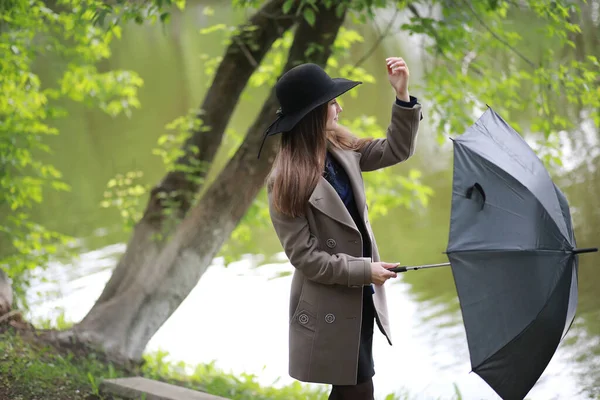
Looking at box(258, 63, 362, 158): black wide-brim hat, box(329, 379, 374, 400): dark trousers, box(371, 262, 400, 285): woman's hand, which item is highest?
box(258, 63, 362, 158): black wide-brim hat

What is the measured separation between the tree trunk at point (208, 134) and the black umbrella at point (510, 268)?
299 centimetres

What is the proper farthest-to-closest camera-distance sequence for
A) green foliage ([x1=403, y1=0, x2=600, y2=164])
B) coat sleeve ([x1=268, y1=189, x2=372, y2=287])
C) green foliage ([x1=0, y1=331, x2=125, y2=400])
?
green foliage ([x1=403, y1=0, x2=600, y2=164]) < green foliage ([x1=0, y1=331, x2=125, y2=400]) < coat sleeve ([x1=268, y1=189, x2=372, y2=287])

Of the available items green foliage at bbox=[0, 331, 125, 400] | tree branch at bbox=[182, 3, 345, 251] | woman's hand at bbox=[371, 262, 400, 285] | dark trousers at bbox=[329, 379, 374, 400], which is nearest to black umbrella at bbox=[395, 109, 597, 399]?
woman's hand at bbox=[371, 262, 400, 285]

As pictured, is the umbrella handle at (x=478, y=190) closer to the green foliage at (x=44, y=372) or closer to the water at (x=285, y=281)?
the green foliage at (x=44, y=372)

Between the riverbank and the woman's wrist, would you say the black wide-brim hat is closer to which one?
the woman's wrist

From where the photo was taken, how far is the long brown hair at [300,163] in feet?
7.33

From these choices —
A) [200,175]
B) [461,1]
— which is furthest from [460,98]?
[200,175]

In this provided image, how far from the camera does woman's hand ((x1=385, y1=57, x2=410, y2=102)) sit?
7.43 ft

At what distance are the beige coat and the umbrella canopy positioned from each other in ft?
0.96

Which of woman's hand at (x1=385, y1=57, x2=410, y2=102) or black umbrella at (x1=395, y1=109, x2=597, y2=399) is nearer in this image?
black umbrella at (x1=395, y1=109, x2=597, y2=399)

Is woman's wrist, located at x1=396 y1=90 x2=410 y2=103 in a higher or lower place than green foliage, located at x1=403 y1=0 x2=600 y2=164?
lower

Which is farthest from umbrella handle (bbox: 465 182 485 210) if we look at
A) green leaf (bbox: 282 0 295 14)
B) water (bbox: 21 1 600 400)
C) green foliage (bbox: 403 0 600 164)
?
water (bbox: 21 1 600 400)

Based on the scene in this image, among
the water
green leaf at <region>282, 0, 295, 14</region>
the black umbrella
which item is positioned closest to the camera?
the black umbrella

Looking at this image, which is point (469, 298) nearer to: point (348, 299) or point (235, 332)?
point (348, 299)
